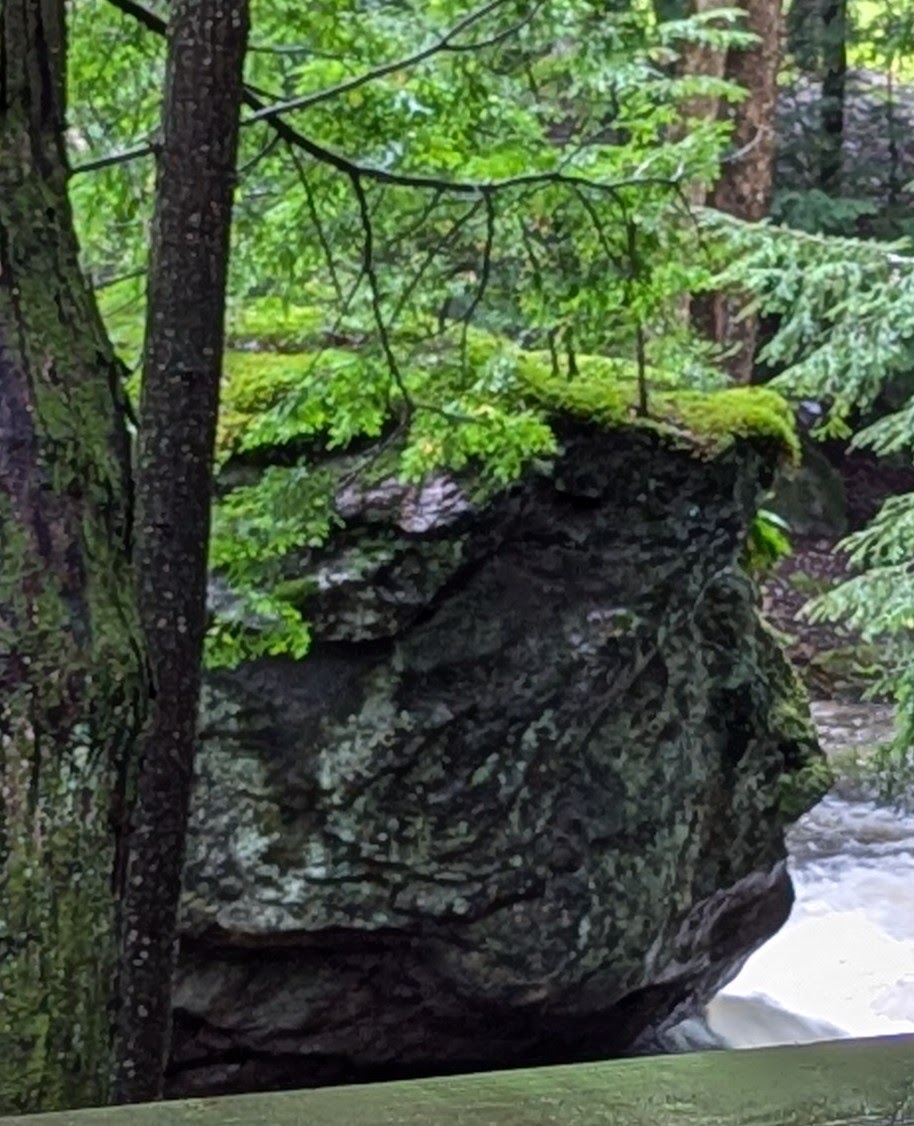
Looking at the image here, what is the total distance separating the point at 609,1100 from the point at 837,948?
23.1 feet

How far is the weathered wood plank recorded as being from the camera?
112 centimetres

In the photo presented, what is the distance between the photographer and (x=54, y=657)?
1822 mm

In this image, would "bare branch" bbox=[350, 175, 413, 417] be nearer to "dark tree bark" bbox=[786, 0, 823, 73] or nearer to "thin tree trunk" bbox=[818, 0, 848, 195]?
"thin tree trunk" bbox=[818, 0, 848, 195]

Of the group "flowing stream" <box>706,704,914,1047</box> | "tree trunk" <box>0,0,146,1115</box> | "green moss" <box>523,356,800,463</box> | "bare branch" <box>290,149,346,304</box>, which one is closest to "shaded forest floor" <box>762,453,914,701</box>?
"flowing stream" <box>706,704,914,1047</box>

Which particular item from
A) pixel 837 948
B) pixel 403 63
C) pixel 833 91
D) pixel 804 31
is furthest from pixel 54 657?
pixel 833 91

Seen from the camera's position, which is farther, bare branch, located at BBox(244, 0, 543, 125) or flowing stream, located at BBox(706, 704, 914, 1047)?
flowing stream, located at BBox(706, 704, 914, 1047)

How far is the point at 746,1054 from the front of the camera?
1270 mm

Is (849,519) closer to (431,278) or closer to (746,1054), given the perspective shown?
(431,278)

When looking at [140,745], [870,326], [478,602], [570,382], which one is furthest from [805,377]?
[140,745]

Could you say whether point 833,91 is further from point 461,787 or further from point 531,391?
point 461,787

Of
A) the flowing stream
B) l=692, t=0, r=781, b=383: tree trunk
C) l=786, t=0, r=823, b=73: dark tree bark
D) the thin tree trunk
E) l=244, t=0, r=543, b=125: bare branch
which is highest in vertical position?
l=786, t=0, r=823, b=73: dark tree bark

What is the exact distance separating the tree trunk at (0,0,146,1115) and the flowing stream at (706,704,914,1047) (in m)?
5.05

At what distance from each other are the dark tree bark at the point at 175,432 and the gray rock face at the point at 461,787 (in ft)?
6.89

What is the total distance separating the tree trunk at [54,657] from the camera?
1.81 metres
